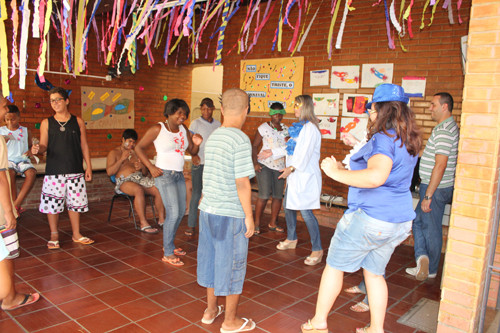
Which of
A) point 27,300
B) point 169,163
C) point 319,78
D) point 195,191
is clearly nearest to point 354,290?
point 169,163

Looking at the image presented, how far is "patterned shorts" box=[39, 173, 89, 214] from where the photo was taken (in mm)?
4285

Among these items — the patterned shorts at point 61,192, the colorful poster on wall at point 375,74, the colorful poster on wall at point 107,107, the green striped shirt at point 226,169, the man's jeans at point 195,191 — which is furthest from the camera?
the colorful poster on wall at point 107,107

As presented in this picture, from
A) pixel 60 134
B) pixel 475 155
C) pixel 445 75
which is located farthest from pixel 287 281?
pixel 445 75

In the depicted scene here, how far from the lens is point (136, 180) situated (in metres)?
5.44

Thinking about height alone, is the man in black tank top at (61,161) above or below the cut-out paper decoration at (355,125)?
below

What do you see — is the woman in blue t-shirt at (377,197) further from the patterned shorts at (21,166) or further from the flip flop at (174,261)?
the patterned shorts at (21,166)

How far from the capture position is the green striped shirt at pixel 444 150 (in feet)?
12.1

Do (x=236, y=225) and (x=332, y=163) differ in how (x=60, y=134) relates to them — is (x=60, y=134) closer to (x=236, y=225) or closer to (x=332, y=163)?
(x=236, y=225)

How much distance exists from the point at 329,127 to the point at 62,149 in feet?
12.4

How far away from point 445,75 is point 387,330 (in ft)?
11.6

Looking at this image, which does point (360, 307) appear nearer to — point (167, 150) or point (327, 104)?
point (167, 150)

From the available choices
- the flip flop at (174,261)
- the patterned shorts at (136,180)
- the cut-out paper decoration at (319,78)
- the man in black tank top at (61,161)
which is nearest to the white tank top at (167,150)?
the flip flop at (174,261)

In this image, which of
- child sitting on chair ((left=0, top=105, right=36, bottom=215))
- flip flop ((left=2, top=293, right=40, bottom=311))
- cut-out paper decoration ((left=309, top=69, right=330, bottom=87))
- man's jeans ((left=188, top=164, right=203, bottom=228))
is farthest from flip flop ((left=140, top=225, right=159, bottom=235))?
cut-out paper decoration ((left=309, top=69, right=330, bottom=87))

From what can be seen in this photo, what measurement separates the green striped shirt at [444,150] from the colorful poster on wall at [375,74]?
1886mm
